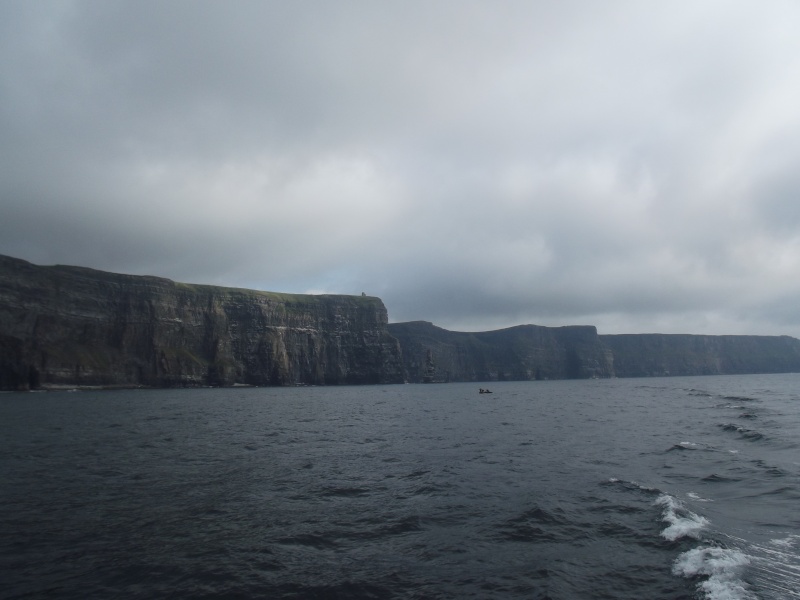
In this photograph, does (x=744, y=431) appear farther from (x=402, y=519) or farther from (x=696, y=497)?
(x=402, y=519)

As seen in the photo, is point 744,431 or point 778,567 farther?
point 744,431

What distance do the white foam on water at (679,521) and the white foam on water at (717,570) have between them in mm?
1316

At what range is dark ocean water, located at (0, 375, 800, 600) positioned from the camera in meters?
12.8

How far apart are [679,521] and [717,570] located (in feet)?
14.3

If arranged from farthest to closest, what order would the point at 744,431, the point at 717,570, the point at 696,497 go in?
the point at 744,431, the point at 696,497, the point at 717,570

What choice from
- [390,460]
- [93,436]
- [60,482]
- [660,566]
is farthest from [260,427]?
[660,566]

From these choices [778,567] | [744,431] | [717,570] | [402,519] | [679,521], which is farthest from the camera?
[744,431]

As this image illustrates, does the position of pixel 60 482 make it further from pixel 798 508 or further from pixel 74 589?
pixel 798 508

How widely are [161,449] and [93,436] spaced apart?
11.2m

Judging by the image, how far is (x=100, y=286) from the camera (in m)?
188

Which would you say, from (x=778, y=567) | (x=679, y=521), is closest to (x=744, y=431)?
(x=679, y=521)

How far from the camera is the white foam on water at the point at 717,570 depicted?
11.9m

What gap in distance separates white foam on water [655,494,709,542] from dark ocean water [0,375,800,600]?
0.09 metres

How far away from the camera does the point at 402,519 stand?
1836 centimetres
